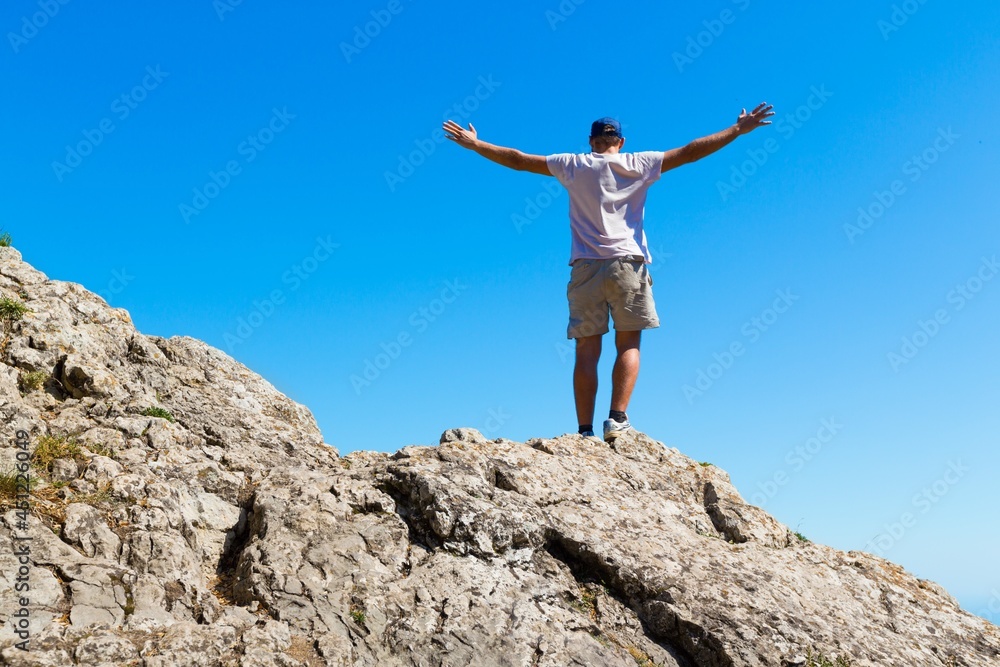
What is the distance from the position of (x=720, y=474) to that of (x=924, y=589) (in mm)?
2332

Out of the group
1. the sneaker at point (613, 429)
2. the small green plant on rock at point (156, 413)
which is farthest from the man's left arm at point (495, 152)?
the small green plant on rock at point (156, 413)

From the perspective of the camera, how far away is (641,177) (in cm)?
999

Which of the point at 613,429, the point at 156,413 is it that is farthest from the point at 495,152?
the point at 156,413

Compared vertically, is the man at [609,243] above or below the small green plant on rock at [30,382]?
above

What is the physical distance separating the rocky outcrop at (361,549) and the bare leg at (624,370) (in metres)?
0.75

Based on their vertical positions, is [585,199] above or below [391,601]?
above

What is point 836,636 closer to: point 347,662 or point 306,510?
point 347,662

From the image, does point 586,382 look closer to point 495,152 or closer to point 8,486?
point 495,152

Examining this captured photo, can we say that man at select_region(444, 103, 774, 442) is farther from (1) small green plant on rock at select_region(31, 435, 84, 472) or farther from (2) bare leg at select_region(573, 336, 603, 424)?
(1) small green plant on rock at select_region(31, 435, 84, 472)

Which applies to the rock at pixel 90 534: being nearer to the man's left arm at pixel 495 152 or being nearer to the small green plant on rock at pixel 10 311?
the small green plant on rock at pixel 10 311

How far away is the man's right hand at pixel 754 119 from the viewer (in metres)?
9.70

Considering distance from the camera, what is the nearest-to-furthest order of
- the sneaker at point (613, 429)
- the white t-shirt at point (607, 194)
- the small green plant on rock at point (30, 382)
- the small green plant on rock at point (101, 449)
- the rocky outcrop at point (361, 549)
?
the rocky outcrop at point (361, 549), the small green plant on rock at point (101, 449), the small green plant on rock at point (30, 382), the sneaker at point (613, 429), the white t-shirt at point (607, 194)

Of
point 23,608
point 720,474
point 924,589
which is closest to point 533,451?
point 720,474

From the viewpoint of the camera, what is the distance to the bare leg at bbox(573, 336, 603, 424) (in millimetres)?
9742
